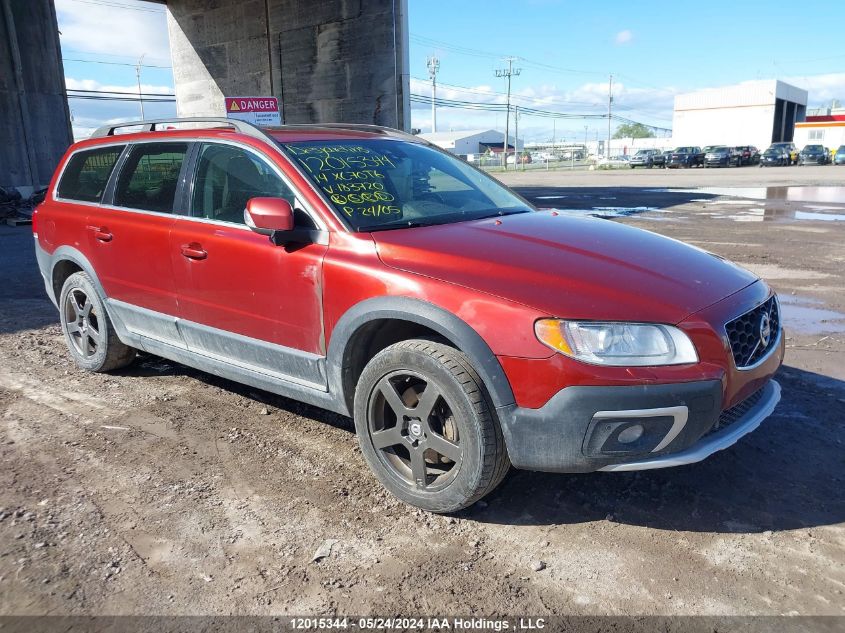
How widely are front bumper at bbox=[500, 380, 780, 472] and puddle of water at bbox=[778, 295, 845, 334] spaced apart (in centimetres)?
383

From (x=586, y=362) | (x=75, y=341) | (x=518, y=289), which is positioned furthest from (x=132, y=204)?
(x=586, y=362)

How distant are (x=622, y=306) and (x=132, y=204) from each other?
3.36m

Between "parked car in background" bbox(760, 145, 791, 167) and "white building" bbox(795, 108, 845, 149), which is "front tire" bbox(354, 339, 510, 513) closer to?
"parked car in background" bbox(760, 145, 791, 167)

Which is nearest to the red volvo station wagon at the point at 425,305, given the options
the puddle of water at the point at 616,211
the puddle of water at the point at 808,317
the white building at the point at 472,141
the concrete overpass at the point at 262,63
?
the puddle of water at the point at 808,317

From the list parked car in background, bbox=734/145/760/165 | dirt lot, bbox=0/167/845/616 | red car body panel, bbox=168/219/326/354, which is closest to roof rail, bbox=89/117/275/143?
red car body panel, bbox=168/219/326/354

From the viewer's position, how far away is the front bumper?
2.62 m

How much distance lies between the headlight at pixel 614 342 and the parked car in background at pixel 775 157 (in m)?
53.2

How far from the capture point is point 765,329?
3.16 meters

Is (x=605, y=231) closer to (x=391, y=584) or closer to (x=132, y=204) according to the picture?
(x=391, y=584)

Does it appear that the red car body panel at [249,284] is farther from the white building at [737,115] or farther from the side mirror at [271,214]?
the white building at [737,115]

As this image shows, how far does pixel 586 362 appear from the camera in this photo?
262 centimetres

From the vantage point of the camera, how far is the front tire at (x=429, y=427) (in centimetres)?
281

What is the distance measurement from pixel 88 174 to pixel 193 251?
173cm

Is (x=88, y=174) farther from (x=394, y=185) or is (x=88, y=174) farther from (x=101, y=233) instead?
(x=394, y=185)
